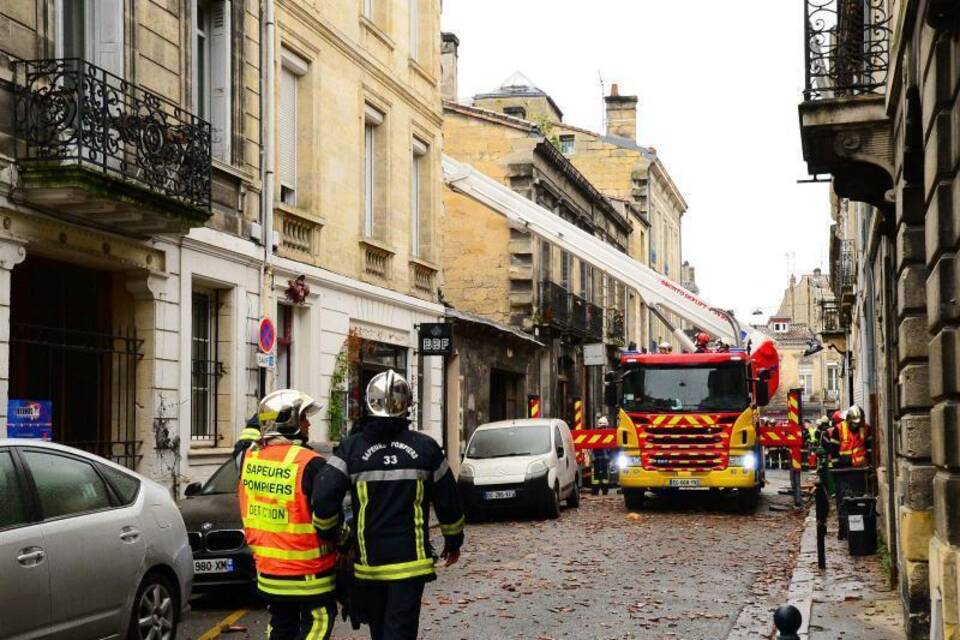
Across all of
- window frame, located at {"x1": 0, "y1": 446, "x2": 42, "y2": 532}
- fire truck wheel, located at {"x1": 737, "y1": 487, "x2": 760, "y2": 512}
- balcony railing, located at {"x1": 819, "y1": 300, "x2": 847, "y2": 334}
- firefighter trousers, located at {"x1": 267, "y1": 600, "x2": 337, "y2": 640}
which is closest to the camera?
firefighter trousers, located at {"x1": 267, "y1": 600, "x2": 337, "y2": 640}

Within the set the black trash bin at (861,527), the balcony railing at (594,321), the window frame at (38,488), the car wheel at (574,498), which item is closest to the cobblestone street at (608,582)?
the black trash bin at (861,527)

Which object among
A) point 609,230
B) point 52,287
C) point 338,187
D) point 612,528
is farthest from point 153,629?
point 609,230

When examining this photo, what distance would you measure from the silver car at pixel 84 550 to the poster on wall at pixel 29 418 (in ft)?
14.0

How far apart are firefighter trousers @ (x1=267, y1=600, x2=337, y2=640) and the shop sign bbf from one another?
52.5 ft

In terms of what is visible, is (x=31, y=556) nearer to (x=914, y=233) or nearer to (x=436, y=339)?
(x=914, y=233)

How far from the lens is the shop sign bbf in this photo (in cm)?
2278

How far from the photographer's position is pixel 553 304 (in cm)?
3531

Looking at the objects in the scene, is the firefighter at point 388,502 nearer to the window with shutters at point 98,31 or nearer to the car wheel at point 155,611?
the car wheel at point 155,611

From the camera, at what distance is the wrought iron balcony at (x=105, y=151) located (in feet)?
41.5

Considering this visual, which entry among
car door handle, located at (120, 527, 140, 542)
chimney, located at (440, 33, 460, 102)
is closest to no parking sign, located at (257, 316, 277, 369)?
car door handle, located at (120, 527, 140, 542)

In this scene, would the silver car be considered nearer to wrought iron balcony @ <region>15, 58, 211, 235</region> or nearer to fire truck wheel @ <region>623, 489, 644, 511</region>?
wrought iron balcony @ <region>15, 58, 211, 235</region>

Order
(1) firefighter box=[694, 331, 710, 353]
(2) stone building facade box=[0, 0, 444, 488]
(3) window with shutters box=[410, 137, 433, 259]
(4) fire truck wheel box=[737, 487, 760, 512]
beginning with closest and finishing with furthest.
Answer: (2) stone building facade box=[0, 0, 444, 488] < (4) fire truck wheel box=[737, 487, 760, 512] < (1) firefighter box=[694, 331, 710, 353] < (3) window with shutters box=[410, 137, 433, 259]

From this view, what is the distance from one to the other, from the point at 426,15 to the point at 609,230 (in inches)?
819

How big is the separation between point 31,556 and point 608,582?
23.0 feet
